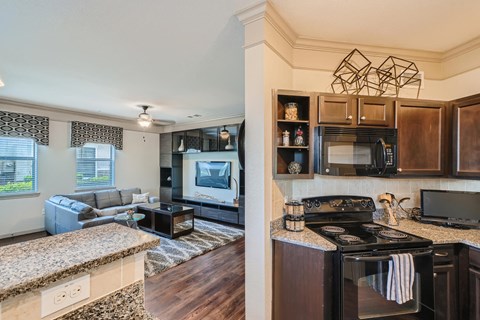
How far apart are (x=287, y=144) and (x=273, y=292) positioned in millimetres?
1238

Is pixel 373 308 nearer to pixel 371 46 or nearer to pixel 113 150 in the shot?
pixel 371 46

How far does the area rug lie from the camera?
325 cm

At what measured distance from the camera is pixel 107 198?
5246 millimetres

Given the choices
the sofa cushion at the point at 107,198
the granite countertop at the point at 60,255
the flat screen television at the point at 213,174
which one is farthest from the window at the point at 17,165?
the granite countertop at the point at 60,255

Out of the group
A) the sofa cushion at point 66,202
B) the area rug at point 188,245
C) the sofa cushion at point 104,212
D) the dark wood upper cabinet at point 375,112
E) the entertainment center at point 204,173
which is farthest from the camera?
the entertainment center at point 204,173

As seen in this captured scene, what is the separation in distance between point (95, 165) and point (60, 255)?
570 centimetres

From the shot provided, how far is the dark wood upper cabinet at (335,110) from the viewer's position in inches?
78.9

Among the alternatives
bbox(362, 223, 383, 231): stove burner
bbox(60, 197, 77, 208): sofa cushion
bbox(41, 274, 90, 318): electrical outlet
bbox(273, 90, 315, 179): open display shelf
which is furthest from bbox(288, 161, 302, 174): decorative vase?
bbox(60, 197, 77, 208): sofa cushion

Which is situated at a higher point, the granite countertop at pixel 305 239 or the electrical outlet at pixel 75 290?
the electrical outlet at pixel 75 290

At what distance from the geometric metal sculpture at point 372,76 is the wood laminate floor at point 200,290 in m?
2.46

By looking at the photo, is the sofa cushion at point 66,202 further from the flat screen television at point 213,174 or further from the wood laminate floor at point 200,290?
the flat screen television at point 213,174

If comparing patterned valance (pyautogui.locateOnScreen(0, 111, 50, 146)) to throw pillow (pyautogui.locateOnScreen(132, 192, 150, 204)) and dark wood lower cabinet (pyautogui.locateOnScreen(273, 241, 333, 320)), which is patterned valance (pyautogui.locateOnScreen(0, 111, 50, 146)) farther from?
dark wood lower cabinet (pyautogui.locateOnScreen(273, 241, 333, 320))

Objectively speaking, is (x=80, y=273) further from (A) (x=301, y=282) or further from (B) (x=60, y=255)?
(A) (x=301, y=282)

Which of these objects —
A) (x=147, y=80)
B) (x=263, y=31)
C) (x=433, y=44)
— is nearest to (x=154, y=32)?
(x=263, y=31)
